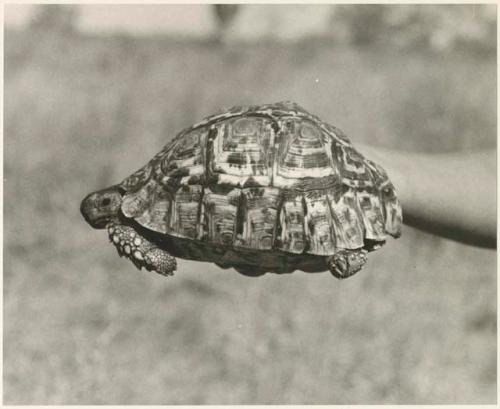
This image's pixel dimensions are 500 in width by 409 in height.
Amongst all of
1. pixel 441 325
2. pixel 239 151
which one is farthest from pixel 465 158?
pixel 441 325

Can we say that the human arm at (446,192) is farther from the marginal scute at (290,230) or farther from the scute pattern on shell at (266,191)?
the marginal scute at (290,230)

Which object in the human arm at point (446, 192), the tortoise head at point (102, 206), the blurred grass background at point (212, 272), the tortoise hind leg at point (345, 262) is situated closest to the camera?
the tortoise hind leg at point (345, 262)

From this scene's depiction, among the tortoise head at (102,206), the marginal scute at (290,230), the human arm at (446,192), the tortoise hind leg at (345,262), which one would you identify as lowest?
the tortoise hind leg at (345,262)

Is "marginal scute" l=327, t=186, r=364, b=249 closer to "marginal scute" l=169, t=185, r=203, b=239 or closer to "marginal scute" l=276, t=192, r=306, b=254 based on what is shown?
"marginal scute" l=276, t=192, r=306, b=254

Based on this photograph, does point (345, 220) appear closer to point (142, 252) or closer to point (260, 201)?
point (260, 201)

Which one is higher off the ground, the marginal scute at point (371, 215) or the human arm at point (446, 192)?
the human arm at point (446, 192)

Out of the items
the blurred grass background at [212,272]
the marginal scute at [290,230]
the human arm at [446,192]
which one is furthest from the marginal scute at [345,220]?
the blurred grass background at [212,272]

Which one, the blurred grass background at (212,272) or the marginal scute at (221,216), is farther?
the blurred grass background at (212,272)

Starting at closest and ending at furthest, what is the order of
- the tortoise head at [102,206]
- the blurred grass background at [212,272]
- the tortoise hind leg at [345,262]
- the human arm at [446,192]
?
the tortoise hind leg at [345,262] < the tortoise head at [102,206] < the human arm at [446,192] < the blurred grass background at [212,272]
